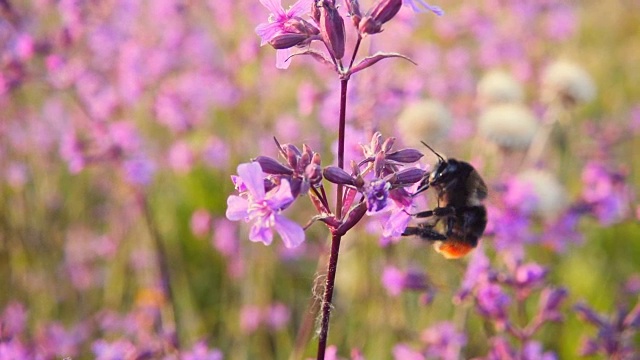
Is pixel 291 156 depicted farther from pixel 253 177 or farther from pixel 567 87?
pixel 567 87

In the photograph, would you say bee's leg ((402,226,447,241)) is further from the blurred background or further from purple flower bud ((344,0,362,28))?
purple flower bud ((344,0,362,28))

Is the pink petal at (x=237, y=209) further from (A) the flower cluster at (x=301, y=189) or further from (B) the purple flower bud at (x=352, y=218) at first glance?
(B) the purple flower bud at (x=352, y=218)

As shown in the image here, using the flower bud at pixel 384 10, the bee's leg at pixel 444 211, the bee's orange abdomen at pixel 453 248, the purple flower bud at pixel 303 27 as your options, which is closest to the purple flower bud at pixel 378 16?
the flower bud at pixel 384 10

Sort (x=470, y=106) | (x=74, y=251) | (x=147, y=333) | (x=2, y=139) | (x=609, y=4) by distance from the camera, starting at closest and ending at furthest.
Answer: (x=147, y=333)
(x=2, y=139)
(x=74, y=251)
(x=470, y=106)
(x=609, y=4)

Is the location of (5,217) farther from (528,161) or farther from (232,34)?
(528,161)

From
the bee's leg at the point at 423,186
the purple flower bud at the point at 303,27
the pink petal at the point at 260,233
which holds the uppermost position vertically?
the purple flower bud at the point at 303,27

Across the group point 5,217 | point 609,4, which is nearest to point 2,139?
point 5,217

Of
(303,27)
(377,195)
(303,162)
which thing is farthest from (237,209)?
(303,27)
